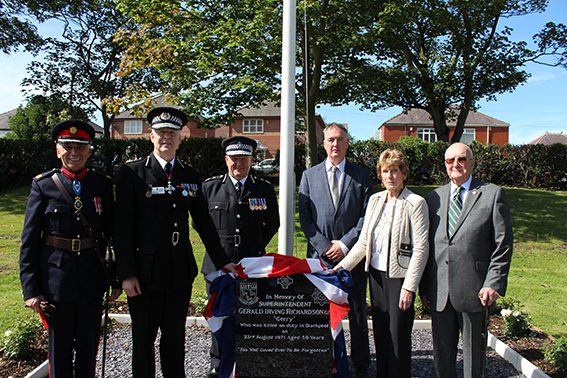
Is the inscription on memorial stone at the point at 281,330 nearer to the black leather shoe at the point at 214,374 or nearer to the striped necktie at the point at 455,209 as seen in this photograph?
the black leather shoe at the point at 214,374

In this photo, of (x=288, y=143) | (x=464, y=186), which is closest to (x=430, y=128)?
(x=288, y=143)

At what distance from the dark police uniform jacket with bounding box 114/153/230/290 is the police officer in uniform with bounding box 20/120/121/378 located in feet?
0.73

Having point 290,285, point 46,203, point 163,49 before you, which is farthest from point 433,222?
point 163,49

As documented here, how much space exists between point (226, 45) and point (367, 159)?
12208 millimetres

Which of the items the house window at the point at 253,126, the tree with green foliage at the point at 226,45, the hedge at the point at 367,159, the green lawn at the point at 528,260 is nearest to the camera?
the green lawn at the point at 528,260

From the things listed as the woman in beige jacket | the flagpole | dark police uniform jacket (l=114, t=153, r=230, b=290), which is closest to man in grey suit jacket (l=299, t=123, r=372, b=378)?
the flagpole

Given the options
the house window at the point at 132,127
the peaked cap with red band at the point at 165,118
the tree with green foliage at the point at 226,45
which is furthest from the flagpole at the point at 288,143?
the house window at the point at 132,127

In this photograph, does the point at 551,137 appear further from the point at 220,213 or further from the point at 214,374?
the point at 214,374

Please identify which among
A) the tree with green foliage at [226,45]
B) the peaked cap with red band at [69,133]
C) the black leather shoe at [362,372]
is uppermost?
the tree with green foliage at [226,45]

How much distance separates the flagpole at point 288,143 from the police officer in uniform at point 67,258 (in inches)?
66.1

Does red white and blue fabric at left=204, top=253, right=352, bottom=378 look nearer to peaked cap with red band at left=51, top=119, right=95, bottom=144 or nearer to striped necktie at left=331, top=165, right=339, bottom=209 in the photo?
striped necktie at left=331, top=165, right=339, bottom=209

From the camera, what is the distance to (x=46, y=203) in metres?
2.97

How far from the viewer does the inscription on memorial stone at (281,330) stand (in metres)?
3.20

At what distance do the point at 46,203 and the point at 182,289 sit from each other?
47.5 inches
